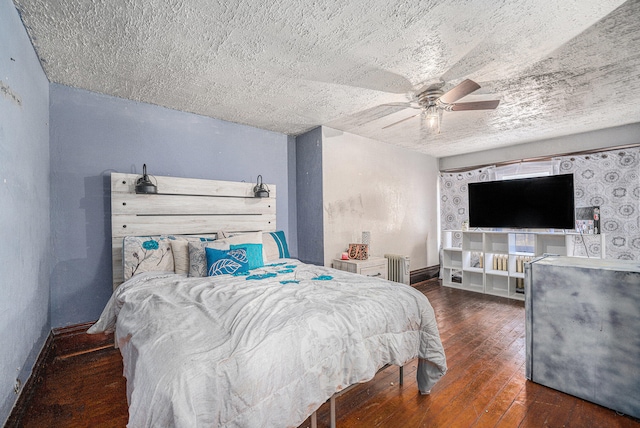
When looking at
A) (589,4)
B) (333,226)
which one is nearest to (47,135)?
(333,226)

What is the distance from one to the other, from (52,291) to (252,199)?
2.09 meters

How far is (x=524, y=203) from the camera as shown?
416cm

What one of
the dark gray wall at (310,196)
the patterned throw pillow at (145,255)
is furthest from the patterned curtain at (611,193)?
the patterned throw pillow at (145,255)

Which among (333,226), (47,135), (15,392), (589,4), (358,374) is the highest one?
(589,4)

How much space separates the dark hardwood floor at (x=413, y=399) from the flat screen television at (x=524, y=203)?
2244mm

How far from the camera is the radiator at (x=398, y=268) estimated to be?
411 centimetres

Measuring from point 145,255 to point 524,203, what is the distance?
5.03 m

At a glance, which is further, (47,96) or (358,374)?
(47,96)

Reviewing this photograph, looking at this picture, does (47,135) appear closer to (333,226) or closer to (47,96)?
(47,96)

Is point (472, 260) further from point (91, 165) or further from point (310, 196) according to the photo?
point (91, 165)

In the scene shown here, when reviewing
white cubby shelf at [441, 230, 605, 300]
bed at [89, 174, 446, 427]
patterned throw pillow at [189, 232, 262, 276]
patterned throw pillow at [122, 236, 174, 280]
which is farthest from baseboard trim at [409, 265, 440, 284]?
patterned throw pillow at [122, 236, 174, 280]

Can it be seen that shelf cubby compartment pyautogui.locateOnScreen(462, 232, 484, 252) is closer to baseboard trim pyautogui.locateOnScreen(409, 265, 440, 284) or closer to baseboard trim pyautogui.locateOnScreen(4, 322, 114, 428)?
baseboard trim pyautogui.locateOnScreen(409, 265, 440, 284)

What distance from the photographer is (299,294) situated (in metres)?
1.82

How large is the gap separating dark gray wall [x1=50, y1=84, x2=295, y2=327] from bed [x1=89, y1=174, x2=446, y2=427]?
0.43 m
